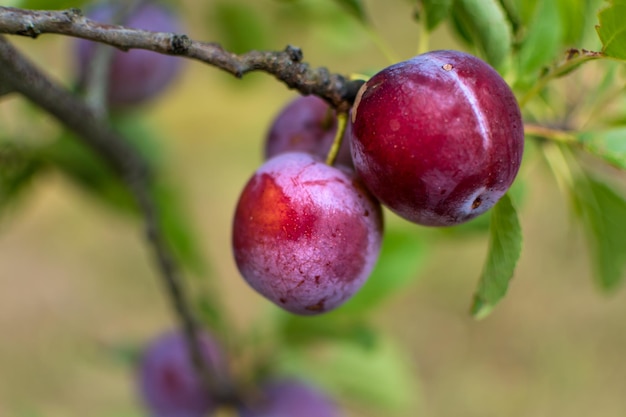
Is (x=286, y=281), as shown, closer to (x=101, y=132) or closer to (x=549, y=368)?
(x=101, y=132)

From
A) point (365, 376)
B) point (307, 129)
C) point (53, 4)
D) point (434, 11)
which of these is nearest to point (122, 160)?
point (53, 4)

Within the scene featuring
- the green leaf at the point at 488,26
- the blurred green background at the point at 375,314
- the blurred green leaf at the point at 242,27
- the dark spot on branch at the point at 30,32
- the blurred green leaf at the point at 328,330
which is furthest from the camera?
the blurred green background at the point at 375,314

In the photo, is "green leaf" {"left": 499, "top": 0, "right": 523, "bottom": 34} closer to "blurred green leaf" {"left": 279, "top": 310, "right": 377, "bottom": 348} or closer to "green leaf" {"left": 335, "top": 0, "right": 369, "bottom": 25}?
"green leaf" {"left": 335, "top": 0, "right": 369, "bottom": 25}

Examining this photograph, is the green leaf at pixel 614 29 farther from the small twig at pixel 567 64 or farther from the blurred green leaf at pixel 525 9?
the blurred green leaf at pixel 525 9

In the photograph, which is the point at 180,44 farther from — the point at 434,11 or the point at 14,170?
the point at 14,170

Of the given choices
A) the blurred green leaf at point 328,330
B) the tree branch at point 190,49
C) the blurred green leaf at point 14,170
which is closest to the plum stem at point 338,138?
the tree branch at point 190,49

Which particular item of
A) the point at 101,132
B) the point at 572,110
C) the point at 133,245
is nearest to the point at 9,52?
the point at 101,132
